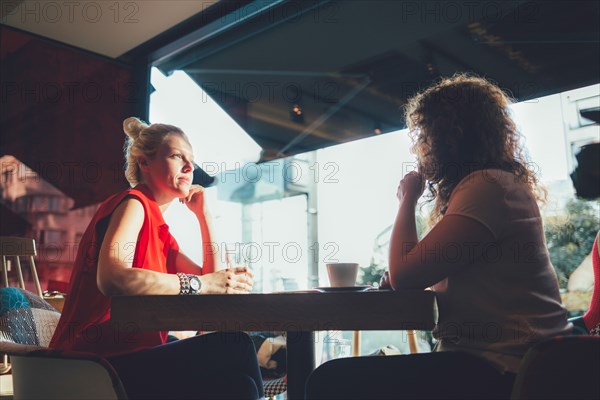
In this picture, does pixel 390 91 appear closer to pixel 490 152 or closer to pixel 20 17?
pixel 20 17

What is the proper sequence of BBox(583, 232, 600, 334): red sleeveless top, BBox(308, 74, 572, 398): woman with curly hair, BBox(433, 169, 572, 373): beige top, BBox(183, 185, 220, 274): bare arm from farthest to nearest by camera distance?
BBox(183, 185, 220, 274): bare arm → BBox(583, 232, 600, 334): red sleeveless top → BBox(433, 169, 572, 373): beige top → BBox(308, 74, 572, 398): woman with curly hair

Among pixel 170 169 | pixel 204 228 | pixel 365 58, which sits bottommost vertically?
pixel 204 228

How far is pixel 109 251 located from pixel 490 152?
0.93 m

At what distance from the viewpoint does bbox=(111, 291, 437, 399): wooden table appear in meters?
0.82

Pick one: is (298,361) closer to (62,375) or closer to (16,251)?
(62,375)

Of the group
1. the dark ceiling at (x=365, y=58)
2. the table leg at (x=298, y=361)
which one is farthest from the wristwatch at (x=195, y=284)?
the dark ceiling at (x=365, y=58)

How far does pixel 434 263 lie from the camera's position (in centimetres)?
101

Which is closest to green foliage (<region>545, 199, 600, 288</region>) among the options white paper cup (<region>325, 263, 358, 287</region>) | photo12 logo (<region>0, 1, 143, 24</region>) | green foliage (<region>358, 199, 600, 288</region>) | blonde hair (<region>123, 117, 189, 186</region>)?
green foliage (<region>358, 199, 600, 288</region>)

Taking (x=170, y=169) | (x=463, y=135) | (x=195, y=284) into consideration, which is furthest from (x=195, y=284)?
(x=463, y=135)

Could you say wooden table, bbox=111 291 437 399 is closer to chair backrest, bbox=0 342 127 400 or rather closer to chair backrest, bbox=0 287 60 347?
chair backrest, bbox=0 342 127 400

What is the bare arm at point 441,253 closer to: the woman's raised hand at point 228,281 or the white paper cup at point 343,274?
the white paper cup at point 343,274

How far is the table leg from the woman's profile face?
2.35ft

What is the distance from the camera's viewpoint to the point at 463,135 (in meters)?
1.25

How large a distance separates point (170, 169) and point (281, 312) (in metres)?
0.87
